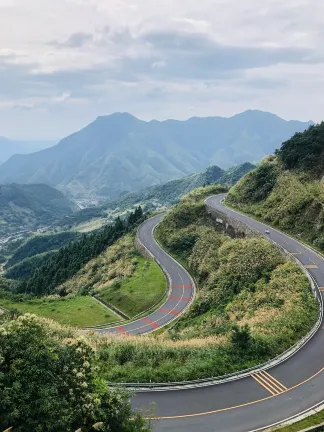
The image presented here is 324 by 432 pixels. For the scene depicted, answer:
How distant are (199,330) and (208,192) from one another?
5896 cm

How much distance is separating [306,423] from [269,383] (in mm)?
3767

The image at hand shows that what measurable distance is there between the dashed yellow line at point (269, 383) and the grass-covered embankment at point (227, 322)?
100cm

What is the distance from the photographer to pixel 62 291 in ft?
222

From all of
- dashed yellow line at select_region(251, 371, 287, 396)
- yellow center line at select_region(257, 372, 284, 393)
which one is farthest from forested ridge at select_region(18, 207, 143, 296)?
yellow center line at select_region(257, 372, 284, 393)

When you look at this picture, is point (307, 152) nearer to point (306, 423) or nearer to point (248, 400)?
point (248, 400)

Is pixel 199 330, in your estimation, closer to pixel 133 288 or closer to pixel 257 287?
pixel 257 287

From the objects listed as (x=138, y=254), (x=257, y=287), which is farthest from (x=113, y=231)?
(x=257, y=287)

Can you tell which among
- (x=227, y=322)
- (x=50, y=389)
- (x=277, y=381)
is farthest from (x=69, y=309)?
(x=50, y=389)

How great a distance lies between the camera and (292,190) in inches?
2361

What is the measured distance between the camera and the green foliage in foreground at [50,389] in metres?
12.8

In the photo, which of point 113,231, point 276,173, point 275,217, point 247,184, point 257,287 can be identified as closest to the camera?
point 257,287

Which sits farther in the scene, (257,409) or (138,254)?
(138,254)

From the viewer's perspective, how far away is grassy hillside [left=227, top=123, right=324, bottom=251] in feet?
173

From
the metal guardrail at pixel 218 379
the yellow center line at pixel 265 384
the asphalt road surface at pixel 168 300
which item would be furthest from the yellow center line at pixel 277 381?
the asphalt road surface at pixel 168 300
